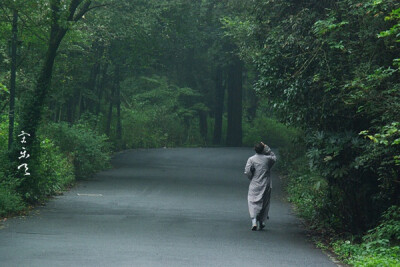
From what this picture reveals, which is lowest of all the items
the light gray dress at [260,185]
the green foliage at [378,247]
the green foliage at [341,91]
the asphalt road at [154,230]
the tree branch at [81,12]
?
the asphalt road at [154,230]

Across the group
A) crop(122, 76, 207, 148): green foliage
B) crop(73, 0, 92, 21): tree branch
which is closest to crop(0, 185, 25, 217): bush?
crop(73, 0, 92, 21): tree branch

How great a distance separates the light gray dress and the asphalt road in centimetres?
43

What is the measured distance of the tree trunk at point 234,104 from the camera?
51.3m

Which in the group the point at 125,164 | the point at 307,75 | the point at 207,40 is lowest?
the point at 125,164

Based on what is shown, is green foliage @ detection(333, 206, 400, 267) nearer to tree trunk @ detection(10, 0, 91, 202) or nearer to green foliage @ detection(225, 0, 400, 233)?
green foliage @ detection(225, 0, 400, 233)

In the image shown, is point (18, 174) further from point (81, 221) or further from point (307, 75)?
point (307, 75)

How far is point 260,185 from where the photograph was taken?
15.2m

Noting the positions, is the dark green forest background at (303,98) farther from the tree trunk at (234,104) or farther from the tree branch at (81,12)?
the tree trunk at (234,104)

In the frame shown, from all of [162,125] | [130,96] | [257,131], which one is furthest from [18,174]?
[257,131]

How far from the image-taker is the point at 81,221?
50.0 feet

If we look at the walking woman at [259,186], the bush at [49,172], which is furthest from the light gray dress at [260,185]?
the bush at [49,172]

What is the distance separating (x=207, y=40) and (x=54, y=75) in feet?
75.0

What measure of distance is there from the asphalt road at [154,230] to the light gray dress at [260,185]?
17.0 inches

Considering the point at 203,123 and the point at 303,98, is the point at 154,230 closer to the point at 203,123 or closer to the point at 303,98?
the point at 303,98
